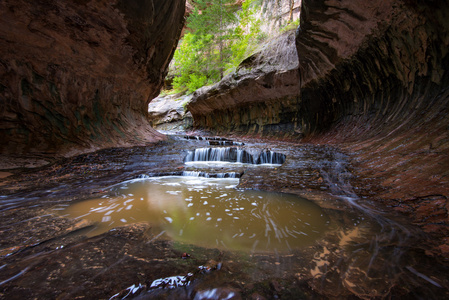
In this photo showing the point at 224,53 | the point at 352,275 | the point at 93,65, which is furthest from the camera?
the point at 224,53

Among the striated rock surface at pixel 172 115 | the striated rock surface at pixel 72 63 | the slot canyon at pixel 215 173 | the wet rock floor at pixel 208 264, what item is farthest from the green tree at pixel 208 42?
the wet rock floor at pixel 208 264

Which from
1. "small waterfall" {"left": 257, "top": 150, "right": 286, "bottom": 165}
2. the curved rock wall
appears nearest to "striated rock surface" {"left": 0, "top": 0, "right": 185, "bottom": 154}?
the curved rock wall

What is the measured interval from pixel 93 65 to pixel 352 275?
26.6ft

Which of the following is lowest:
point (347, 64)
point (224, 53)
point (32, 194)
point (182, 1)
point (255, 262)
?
point (32, 194)

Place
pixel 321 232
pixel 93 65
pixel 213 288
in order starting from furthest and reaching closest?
pixel 93 65, pixel 321 232, pixel 213 288

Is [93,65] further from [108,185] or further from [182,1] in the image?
[108,185]

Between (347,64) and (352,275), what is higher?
(347,64)

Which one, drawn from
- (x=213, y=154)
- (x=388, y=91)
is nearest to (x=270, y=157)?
(x=213, y=154)

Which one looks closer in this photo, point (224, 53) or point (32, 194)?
point (32, 194)

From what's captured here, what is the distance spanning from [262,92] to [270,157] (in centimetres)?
672

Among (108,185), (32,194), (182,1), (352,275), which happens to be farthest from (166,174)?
(182,1)

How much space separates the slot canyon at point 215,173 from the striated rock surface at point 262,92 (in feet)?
0.99

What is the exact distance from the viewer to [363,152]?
493 cm

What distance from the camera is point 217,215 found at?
7.97 ft
